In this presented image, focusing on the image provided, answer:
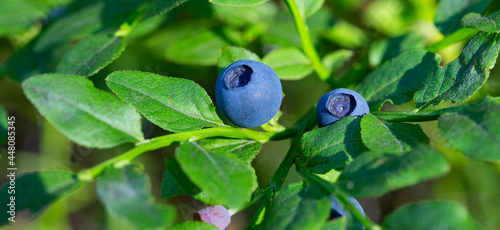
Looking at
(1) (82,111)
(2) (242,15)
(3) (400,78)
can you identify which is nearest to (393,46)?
(3) (400,78)

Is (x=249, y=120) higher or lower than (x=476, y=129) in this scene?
lower

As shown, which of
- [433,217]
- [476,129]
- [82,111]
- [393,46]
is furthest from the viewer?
[393,46]

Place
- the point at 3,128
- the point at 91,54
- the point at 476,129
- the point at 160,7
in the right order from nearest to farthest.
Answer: the point at 476,129 → the point at 160,7 → the point at 91,54 → the point at 3,128

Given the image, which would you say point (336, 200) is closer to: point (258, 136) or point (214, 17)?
point (258, 136)

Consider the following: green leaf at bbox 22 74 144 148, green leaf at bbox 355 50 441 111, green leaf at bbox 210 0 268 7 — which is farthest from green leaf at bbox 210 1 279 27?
green leaf at bbox 22 74 144 148

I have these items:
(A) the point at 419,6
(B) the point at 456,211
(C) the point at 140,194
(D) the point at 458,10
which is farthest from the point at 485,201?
(C) the point at 140,194

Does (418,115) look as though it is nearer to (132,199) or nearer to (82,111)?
(132,199)

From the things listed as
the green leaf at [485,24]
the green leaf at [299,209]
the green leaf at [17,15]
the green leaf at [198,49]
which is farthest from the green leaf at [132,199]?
the green leaf at [17,15]
